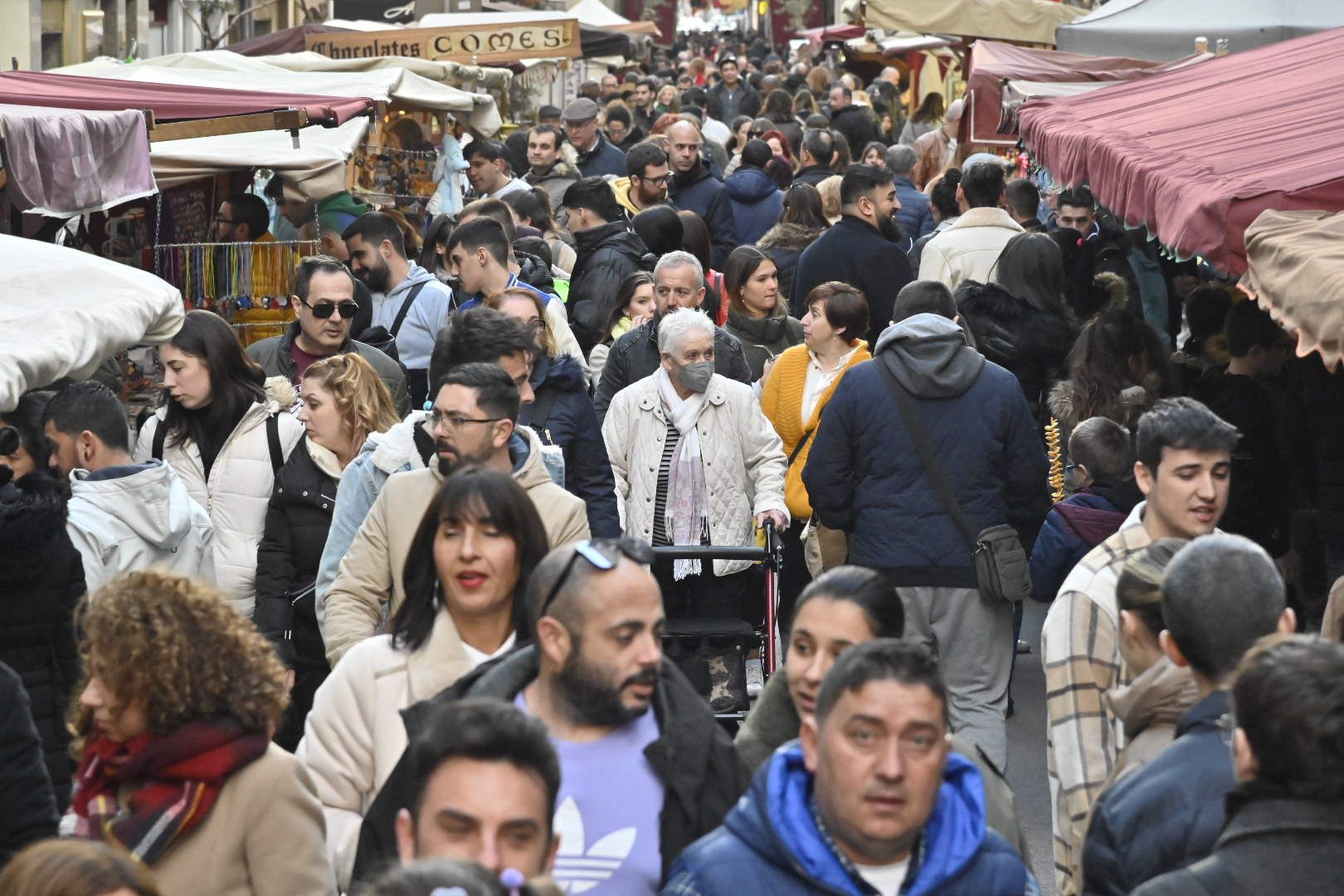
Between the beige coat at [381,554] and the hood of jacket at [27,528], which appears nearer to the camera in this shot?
the beige coat at [381,554]

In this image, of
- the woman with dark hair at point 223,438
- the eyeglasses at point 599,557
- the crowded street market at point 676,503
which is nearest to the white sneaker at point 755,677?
the crowded street market at point 676,503

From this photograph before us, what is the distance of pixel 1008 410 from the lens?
674cm

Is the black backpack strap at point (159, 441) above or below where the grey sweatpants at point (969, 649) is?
above

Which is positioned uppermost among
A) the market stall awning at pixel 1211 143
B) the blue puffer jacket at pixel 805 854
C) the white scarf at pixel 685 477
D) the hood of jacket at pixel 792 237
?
the market stall awning at pixel 1211 143

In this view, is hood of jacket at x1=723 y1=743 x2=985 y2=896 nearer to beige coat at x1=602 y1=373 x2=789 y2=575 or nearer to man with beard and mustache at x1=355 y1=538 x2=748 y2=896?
man with beard and mustache at x1=355 y1=538 x2=748 y2=896

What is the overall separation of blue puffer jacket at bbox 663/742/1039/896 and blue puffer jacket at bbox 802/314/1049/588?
3.46m

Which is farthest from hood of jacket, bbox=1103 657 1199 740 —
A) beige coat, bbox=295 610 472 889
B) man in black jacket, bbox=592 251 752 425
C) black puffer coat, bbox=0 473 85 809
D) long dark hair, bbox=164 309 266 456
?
man in black jacket, bbox=592 251 752 425

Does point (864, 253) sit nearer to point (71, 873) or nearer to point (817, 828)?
point (817, 828)

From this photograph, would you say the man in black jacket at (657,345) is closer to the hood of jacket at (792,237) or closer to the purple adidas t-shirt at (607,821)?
the hood of jacket at (792,237)

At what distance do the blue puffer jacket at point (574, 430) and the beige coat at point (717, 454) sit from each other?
47cm

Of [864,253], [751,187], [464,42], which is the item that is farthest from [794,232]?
[464,42]

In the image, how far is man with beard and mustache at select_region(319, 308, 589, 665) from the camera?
5082 mm

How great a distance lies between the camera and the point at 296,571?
627 cm

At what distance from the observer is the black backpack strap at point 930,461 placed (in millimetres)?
6711
